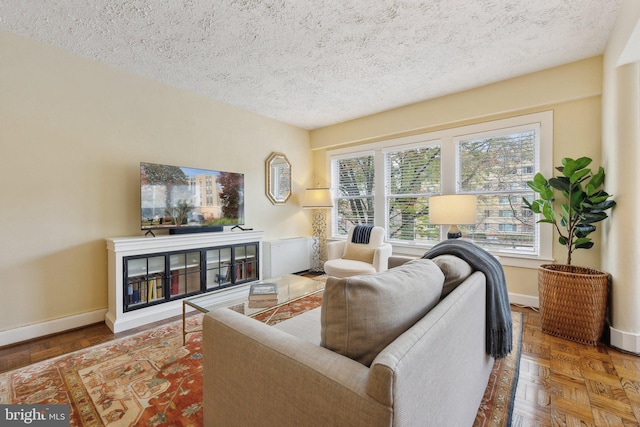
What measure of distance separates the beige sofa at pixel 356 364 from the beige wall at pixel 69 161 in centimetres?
228

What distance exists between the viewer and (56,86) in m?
2.50

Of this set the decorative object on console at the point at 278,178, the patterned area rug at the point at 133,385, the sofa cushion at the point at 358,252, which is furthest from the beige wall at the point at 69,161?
A: the sofa cushion at the point at 358,252

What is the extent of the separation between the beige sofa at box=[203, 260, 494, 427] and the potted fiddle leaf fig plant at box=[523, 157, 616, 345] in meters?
1.72

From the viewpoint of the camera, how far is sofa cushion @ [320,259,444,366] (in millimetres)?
881

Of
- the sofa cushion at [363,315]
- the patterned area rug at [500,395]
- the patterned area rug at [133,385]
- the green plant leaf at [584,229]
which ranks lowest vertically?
the patterned area rug at [500,395]

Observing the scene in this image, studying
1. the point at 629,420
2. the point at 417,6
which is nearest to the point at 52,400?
the point at 629,420

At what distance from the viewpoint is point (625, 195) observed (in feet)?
6.93

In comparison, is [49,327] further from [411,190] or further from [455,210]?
[411,190]

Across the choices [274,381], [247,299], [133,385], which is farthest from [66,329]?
[274,381]

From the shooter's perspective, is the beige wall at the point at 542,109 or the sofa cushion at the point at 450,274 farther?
the beige wall at the point at 542,109

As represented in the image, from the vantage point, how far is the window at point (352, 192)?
4469mm

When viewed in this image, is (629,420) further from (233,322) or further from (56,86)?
(56,86)

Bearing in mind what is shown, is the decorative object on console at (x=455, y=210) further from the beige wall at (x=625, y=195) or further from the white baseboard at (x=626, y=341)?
the white baseboard at (x=626, y=341)

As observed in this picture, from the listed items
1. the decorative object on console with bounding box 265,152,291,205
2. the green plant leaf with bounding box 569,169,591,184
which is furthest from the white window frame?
the decorative object on console with bounding box 265,152,291,205
